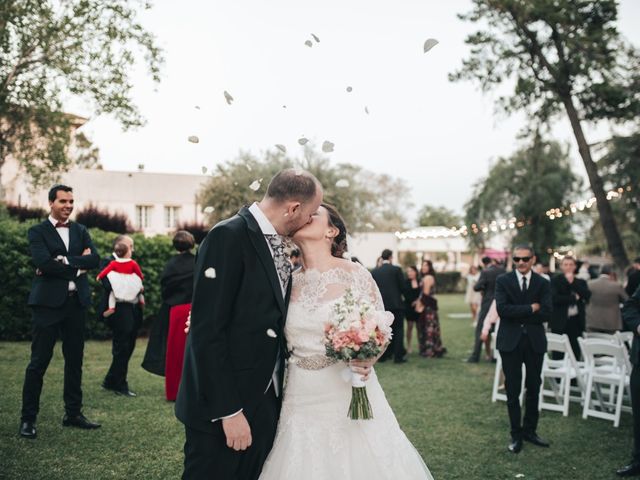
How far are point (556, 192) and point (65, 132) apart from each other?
18.3m

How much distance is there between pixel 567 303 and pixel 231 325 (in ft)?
28.8

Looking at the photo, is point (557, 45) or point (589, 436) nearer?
point (589, 436)

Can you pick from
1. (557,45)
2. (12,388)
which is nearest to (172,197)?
(557,45)

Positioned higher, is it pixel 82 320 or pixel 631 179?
pixel 631 179

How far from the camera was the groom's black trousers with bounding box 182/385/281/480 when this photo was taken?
9.82ft

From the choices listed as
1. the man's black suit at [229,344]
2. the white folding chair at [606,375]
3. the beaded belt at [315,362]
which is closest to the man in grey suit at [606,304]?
the white folding chair at [606,375]

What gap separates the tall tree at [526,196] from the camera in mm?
24688

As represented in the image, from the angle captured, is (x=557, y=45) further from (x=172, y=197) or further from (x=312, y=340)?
(x=172, y=197)

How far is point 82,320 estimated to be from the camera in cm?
630

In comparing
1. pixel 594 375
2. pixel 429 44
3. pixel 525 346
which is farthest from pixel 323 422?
pixel 594 375

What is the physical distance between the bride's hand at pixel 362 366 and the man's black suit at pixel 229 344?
465mm

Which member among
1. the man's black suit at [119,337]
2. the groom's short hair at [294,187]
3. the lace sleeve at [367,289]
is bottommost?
the man's black suit at [119,337]

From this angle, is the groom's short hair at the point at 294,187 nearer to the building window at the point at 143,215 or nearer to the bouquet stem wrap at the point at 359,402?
the bouquet stem wrap at the point at 359,402

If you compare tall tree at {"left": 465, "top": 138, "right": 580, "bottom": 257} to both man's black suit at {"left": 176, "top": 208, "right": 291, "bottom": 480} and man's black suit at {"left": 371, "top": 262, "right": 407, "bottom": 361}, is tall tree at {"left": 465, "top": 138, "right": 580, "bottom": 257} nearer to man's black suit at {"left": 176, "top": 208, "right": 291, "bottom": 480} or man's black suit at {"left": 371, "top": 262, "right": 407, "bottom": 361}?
man's black suit at {"left": 371, "top": 262, "right": 407, "bottom": 361}
